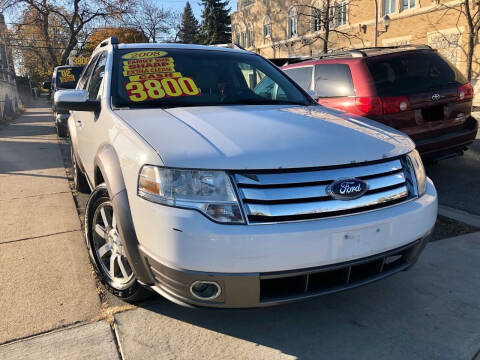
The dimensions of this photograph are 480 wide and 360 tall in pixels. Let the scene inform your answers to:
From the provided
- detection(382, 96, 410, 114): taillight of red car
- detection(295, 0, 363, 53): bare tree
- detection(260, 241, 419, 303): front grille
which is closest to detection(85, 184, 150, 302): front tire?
detection(260, 241, 419, 303): front grille

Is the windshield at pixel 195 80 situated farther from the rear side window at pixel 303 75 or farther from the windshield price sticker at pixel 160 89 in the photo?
the rear side window at pixel 303 75

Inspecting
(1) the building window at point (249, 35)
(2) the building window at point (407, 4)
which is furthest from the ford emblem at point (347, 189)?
(1) the building window at point (249, 35)

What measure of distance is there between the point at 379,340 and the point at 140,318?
1.44m

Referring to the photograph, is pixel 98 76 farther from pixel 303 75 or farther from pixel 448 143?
pixel 448 143

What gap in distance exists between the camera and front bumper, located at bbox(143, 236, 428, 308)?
194 centimetres

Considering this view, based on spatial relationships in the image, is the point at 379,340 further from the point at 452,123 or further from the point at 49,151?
the point at 49,151

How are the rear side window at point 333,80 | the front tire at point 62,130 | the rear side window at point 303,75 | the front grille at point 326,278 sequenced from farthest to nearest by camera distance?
the front tire at point 62,130 → the rear side window at point 303,75 → the rear side window at point 333,80 → the front grille at point 326,278

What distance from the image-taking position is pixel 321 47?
27.5 metres

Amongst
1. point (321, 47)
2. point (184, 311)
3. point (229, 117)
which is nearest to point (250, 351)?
point (184, 311)

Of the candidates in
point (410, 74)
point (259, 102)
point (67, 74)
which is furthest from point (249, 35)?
point (259, 102)

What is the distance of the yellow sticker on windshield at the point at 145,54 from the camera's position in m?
3.39

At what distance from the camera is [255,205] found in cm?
197

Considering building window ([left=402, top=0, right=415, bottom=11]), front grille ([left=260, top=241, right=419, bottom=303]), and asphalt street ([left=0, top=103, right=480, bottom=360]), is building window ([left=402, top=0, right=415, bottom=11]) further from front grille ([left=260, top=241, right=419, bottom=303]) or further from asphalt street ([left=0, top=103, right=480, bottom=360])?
front grille ([left=260, top=241, right=419, bottom=303])

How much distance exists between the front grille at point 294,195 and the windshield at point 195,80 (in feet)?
4.14
